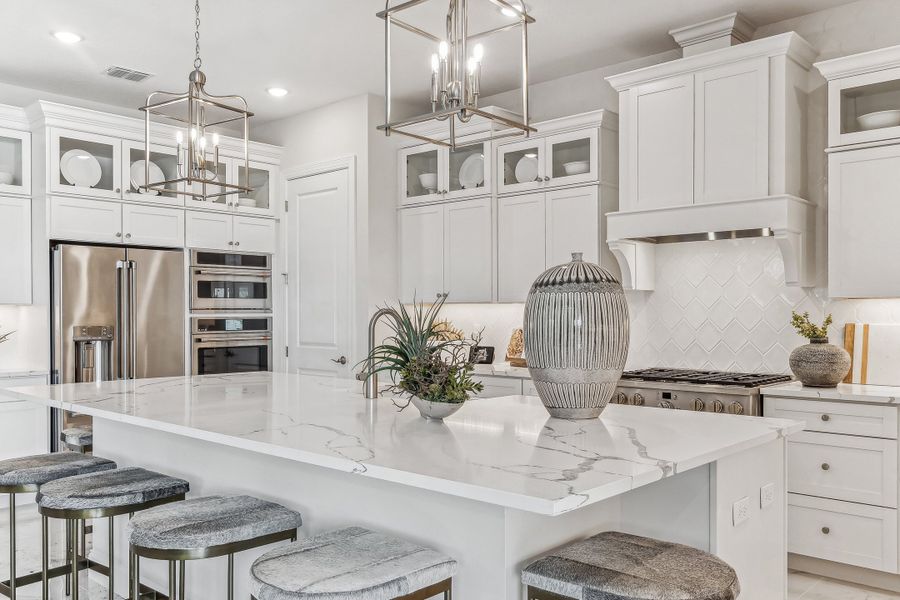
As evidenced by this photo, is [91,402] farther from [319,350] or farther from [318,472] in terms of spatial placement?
[319,350]

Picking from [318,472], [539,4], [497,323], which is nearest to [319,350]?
[497,323]

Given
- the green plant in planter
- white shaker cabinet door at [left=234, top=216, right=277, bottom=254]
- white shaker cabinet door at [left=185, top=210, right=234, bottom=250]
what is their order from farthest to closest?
white shaker cabinet door at [left=234, top=216, right=277, bottom=254]
white shaker cabinet door at [left=185, top=210, right=234, bottom=250]
the green plant in planter

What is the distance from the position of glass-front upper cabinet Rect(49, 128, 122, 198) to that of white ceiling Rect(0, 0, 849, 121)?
16.8 inches

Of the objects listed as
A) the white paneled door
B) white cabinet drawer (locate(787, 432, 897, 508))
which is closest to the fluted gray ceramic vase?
white cabinet drawer (locate(787, 432, 897, 508))

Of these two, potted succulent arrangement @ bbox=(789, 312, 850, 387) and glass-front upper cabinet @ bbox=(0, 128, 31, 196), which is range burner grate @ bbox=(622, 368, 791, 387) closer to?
potted succulent arrangement @ bbox=(789, 312, 850, 387)

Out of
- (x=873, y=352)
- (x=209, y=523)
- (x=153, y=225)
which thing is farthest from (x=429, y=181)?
(x=209, y=523)

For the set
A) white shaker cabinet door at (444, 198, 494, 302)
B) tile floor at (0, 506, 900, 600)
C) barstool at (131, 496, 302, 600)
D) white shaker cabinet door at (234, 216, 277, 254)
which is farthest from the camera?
white shaker cabinet door at (234, 216, 277, 254)

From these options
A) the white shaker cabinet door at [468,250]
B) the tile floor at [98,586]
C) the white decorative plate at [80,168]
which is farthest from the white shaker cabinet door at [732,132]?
the white decorative plate at [80,168]

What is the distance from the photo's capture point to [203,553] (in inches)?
74.5

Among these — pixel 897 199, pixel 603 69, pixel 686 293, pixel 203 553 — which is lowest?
pixel 203 553

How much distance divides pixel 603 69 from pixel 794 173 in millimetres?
1515

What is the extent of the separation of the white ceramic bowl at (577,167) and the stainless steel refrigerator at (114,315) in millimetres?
2838

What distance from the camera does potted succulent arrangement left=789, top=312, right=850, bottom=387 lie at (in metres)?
3.47

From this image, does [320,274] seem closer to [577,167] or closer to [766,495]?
[577,167]
